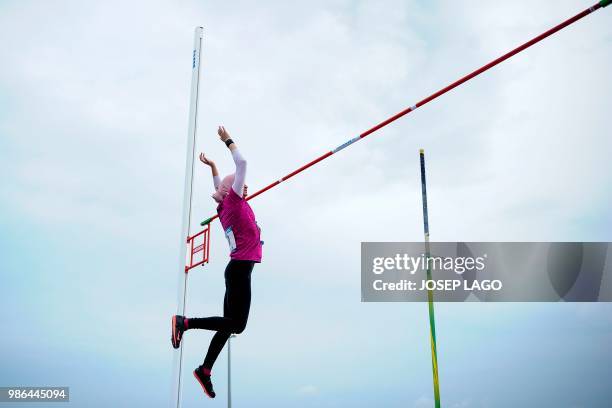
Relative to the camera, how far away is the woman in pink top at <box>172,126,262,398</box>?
5.66m

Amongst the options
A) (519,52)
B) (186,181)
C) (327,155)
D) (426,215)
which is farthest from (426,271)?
(519,52)

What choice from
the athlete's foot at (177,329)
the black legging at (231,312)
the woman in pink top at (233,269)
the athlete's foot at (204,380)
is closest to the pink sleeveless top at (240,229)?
the woman in pink top at (233,269)

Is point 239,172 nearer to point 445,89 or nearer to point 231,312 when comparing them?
point 231,312

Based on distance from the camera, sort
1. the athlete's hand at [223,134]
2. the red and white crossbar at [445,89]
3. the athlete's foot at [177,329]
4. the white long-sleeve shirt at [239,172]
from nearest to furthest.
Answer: the red and white crossbar at [445,89], the athlete's foot at [177,329], the white long-sleeve shirt at [239,172], the athlete's hand at [223,134]

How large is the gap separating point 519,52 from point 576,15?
62cm

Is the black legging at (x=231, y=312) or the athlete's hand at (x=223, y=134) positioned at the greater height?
the athlete's hand at (x=223, y=134)

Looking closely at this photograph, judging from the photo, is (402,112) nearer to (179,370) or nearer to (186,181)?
(186,181)

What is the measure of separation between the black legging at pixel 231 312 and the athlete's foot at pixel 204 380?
61mm

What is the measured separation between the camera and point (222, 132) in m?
6.02

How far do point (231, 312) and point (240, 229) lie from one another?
86 cm

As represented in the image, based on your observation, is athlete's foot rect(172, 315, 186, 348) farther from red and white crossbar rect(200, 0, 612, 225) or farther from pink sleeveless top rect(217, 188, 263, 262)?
red and white crossbar rect(200, 0, 612, 225)

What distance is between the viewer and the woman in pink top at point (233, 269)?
5.66m

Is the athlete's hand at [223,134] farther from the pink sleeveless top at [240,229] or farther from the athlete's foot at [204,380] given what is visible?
the athlete's foot at [204,380]

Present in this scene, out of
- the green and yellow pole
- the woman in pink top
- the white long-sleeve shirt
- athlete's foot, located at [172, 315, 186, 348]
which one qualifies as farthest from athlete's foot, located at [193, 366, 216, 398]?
the green and yellow pole
